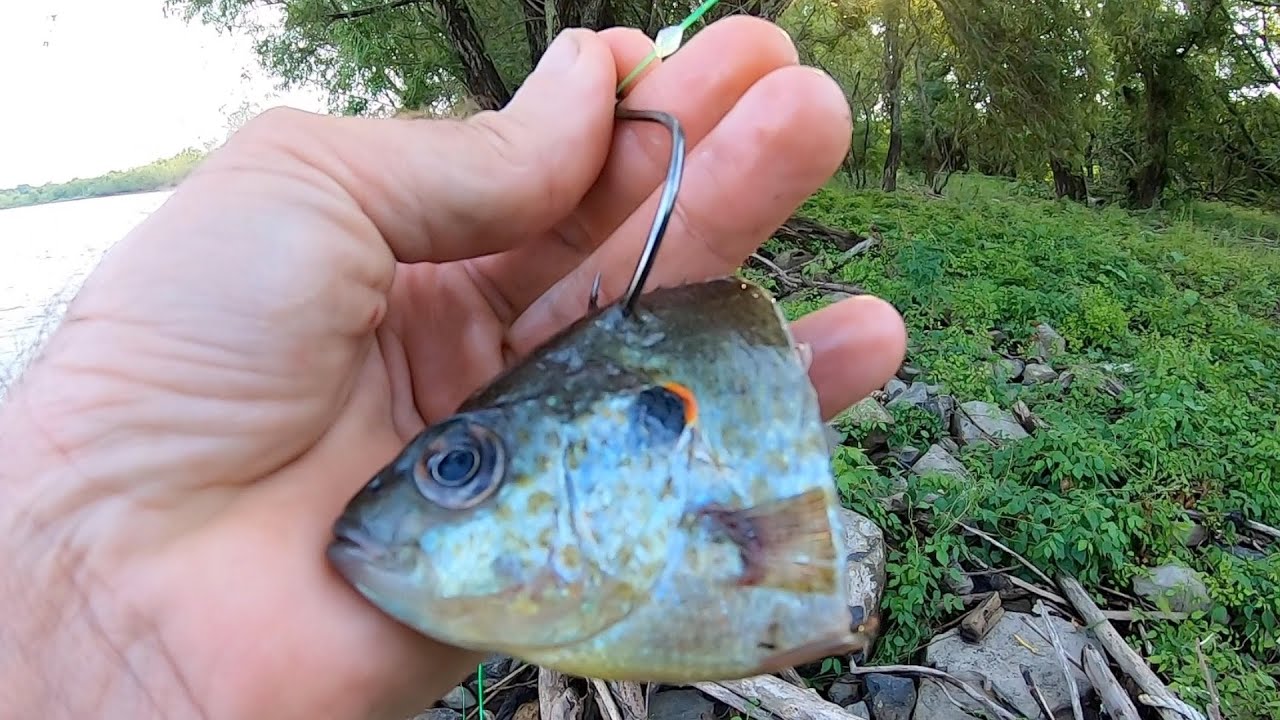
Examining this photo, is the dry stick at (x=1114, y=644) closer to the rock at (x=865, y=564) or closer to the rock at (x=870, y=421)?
the rock at (x=865, y=564)

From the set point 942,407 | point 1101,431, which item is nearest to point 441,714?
point 942,407

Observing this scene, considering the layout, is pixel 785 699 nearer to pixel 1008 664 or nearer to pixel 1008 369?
pixel 1008 664

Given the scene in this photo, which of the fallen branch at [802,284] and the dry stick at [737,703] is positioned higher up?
the dry stick at [737,703]

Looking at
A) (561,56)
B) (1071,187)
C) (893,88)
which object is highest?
(561,56)

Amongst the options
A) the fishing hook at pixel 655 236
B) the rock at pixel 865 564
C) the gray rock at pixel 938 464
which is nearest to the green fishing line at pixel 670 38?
the fishing hook at pixel 655 236

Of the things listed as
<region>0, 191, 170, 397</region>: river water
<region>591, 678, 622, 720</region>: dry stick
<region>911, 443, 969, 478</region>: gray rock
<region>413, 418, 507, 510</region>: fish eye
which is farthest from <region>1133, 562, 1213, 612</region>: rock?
<region>0, 191, 170, 397</region>: river water

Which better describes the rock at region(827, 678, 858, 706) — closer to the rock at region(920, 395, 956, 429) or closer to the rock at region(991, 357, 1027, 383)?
the rock at region(920, 395, 956, 429)

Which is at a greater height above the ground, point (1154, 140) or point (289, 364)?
point (289, 364)

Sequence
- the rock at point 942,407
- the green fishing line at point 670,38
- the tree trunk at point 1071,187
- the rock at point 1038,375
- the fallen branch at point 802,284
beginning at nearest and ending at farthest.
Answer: the green fishing line at point 670,38 → the rock at point 942,407 → the rock at point 1038,375 → the fallen branch at point 802,284 → the tree trunk at point 1071,187
